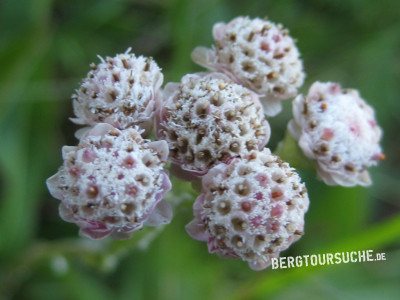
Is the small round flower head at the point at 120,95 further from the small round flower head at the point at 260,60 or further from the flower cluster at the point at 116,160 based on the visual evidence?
the small round flower head at the point at 260,60

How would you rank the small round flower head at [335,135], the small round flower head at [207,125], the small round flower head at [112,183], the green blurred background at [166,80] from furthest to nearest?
1. the green blurred background at [166,80]
2. the small round flower head at [335,135]
3. the small round flower head at [207,125]
4. the small round flower head at [112,183]

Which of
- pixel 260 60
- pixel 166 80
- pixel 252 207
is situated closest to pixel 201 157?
pixel 252 207

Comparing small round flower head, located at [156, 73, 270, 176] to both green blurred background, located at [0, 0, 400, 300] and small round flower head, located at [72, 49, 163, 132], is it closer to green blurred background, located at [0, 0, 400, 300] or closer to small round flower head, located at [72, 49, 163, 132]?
small round flower head, located at [72, 49, 163, 132]

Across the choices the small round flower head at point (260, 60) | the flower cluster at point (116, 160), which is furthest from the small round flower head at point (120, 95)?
the small round flower head at point (260, 60)

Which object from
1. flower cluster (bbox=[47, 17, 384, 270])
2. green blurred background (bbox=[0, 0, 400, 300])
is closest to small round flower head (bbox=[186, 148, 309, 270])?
flower cluster (bbox=[47, 17, 384, 270])

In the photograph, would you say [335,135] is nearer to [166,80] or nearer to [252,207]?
[252,207]

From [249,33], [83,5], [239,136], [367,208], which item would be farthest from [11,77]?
[367,208]

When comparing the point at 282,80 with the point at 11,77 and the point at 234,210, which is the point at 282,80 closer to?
the point at 234,210
